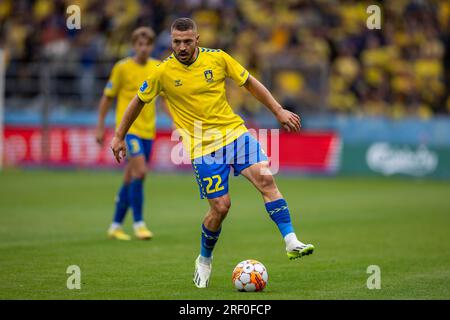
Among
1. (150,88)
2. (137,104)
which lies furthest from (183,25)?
(137,104)

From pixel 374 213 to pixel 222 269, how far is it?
23.2ft

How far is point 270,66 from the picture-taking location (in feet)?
85.2

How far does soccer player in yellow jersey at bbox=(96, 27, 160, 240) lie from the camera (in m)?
12.3

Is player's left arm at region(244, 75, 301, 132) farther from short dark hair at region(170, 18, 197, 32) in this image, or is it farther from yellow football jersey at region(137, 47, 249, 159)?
short dark hair at region(170, 18, 197, 32)

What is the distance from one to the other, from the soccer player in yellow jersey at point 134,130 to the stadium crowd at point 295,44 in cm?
1320

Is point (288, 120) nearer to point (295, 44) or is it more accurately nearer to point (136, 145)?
point (136, 145)

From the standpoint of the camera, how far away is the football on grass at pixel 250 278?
7.92 metres

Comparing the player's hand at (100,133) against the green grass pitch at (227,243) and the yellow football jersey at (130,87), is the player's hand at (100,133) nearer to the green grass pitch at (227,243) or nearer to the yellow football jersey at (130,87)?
the yellow football jersey at (130,87)

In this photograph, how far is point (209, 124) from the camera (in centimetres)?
850

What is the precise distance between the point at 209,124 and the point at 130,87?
13.9 feet
